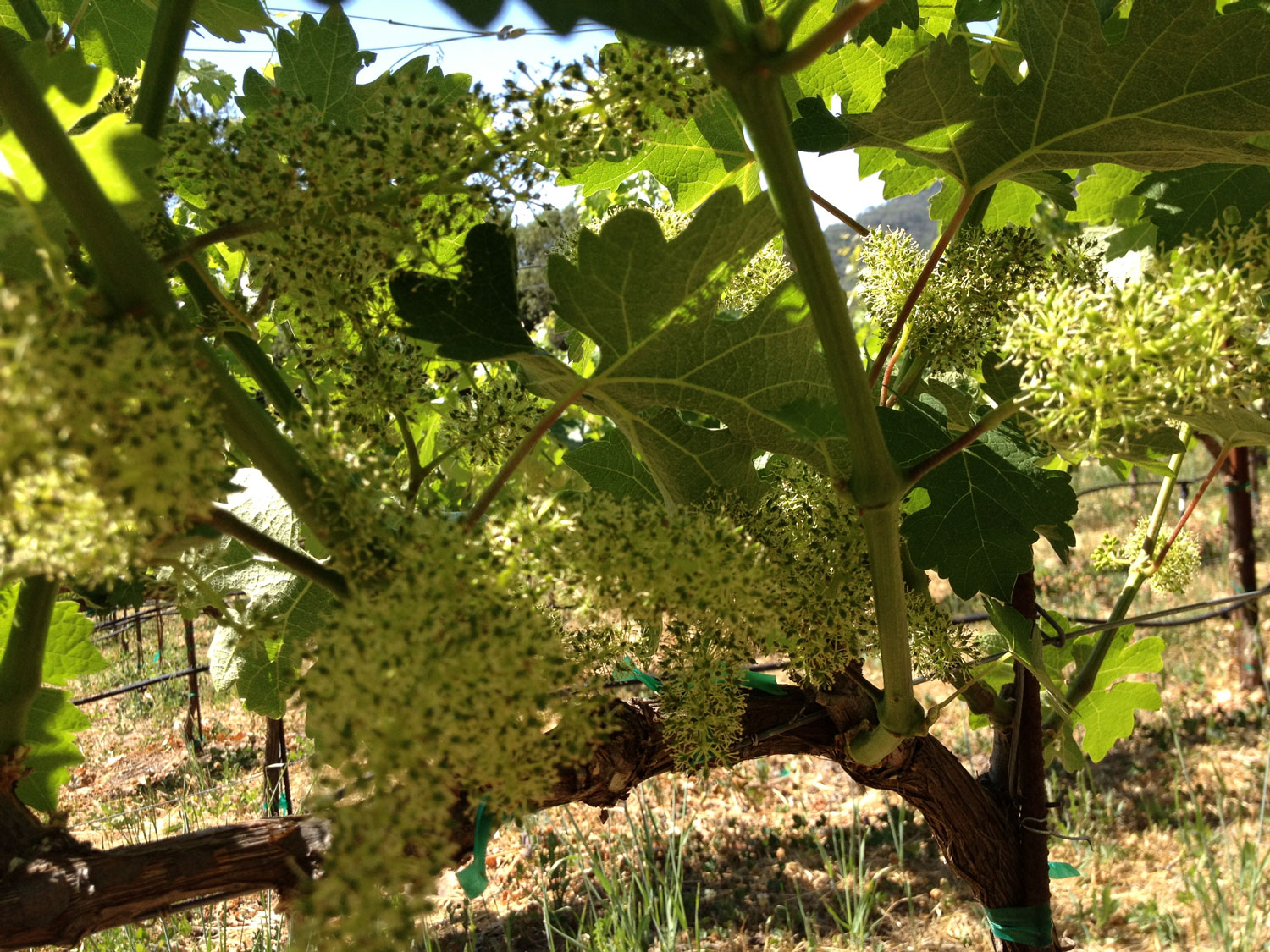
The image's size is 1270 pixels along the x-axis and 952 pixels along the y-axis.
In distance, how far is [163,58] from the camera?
1.06m

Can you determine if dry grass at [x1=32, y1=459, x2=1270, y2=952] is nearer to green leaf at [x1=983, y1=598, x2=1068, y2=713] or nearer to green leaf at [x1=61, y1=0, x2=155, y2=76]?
green leaf at [x1=983, y1=598, x2=1068, y2=713]

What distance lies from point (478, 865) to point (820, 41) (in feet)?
3.00

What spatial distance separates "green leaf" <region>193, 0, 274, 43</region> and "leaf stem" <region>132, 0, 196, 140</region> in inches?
40.5

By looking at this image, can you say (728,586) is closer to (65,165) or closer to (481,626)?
(481,626)

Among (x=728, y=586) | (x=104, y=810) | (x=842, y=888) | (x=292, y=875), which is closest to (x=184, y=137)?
(x=728, y=586)

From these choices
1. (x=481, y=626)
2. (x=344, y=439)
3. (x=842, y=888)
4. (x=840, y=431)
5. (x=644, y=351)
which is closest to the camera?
(x=481, y=626)

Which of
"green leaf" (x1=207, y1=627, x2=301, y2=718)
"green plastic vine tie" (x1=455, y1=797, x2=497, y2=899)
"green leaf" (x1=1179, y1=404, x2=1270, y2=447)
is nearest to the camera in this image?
"green plastic vine tie" (x1=455, y1=797, x2=497, y2=899)

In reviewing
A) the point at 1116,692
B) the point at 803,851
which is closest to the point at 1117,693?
the point at 1116,692

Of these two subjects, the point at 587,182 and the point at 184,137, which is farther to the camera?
the point at 587,182

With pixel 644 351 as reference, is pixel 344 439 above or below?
below

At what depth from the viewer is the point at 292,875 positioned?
1.22 metres

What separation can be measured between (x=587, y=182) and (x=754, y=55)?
124cm

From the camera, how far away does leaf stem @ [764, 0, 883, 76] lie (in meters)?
0.87

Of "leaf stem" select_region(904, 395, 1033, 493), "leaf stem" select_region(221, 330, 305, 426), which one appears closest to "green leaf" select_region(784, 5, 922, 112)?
"leaf stem" select_region(904, 395, 1033, 493)
